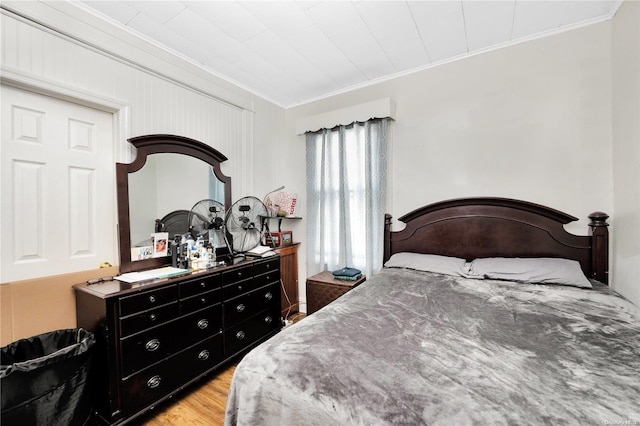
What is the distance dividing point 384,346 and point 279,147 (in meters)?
3.00

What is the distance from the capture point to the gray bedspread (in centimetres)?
81

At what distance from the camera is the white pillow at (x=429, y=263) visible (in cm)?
232

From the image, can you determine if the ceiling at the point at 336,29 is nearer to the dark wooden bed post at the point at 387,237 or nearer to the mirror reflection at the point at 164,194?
the mirror reflection at the point at 164,194

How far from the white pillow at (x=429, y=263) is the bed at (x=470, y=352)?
102mm

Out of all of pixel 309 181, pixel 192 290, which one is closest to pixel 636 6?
pixel 309 181

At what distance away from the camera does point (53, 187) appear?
1761mm

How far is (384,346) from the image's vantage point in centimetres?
118

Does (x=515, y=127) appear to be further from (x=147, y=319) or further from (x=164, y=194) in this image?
(x=147, y=319)

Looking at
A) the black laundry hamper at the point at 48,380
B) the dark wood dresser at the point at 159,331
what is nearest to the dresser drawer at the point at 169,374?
the dark wood dresser at the point at 159,331

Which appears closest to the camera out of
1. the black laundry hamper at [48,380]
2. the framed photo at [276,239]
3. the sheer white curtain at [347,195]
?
the black laundry hamper at [48,380]

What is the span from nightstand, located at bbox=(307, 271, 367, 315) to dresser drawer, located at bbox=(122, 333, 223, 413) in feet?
3.23

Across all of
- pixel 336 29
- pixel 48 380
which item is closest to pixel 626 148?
pixel 336 29

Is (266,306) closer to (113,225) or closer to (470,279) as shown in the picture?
(113,225)

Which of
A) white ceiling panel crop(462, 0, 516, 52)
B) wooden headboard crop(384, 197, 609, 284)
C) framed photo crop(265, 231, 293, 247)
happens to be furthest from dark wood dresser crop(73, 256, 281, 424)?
white ceiling panel crop(462, 0, 516, 52)
